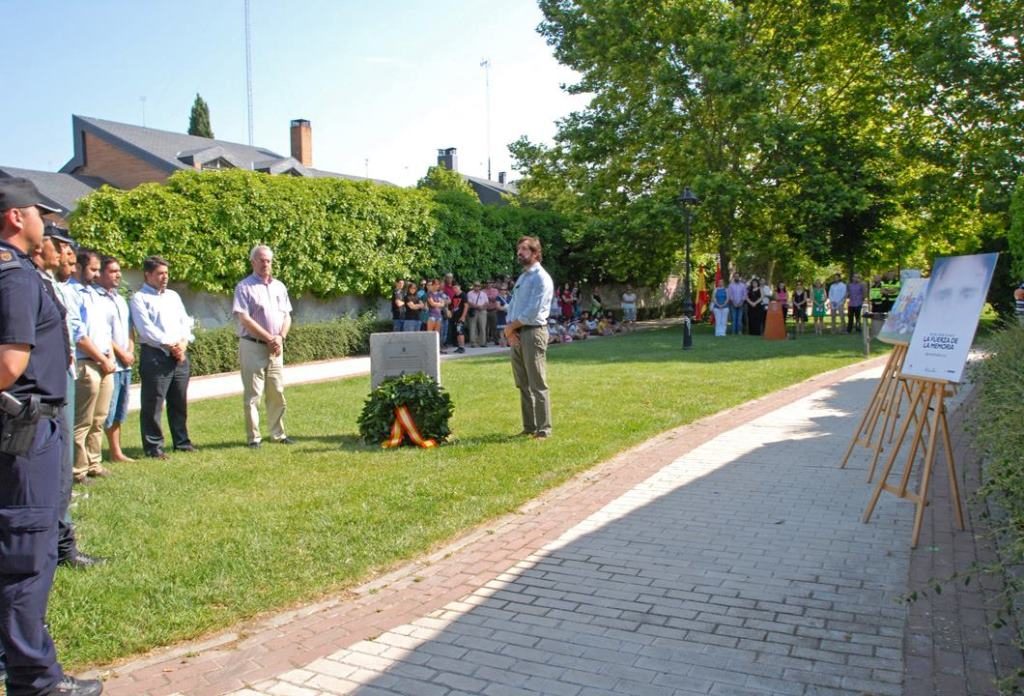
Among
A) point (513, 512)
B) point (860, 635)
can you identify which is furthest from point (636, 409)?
point (860, 635)

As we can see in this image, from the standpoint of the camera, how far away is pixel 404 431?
8.49 meters

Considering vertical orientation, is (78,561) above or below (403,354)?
below

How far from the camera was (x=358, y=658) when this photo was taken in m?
3.85

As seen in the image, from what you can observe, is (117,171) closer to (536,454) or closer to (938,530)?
(536,454)

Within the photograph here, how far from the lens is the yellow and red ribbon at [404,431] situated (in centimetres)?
841

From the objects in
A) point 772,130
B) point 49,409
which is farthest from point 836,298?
point 49,409

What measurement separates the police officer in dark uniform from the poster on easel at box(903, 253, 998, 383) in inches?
207

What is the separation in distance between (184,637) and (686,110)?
80.8 feet

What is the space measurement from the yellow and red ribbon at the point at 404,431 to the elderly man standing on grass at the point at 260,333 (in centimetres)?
131

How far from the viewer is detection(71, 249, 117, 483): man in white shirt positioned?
7.00 meters

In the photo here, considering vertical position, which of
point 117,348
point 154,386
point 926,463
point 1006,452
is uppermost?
point 117,348

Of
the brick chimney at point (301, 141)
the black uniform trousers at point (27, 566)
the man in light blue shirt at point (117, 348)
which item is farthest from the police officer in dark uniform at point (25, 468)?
the brick chimney at point (301, 141)

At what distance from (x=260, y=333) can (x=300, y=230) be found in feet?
37.4

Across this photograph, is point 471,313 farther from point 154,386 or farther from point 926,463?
point 926,463
